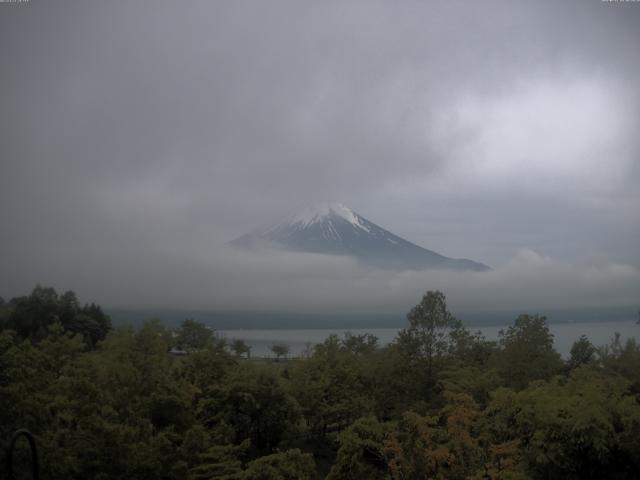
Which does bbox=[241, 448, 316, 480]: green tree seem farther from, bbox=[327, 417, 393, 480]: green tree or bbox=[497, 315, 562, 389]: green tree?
bbox=[497, 315, 562, 389]: green tree

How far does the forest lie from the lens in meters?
15.1

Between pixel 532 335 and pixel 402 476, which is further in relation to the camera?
pixel 532 335

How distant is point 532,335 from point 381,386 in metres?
7.99

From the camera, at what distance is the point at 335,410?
84.9 feet

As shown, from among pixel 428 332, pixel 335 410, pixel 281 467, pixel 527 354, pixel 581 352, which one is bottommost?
pixel 335 410

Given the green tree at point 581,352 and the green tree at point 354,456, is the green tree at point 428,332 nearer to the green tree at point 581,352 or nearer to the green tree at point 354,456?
the green tree at point 354,456

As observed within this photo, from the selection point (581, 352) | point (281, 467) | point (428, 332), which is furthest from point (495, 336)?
point (281, 467)

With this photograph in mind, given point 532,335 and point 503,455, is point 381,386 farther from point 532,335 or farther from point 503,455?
point 503,455

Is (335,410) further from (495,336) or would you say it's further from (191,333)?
(495,336)

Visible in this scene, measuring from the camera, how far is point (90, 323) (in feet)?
162

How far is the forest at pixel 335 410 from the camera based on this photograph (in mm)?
15062

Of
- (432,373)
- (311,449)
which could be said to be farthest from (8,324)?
(432,373)

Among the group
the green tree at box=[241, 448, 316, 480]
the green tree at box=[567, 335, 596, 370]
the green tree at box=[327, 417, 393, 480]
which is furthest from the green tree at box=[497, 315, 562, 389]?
the green tree at box=[241, 448, 316, 480]

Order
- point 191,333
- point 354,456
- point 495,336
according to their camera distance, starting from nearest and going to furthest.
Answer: point 354,456, point 191,333, point 495,336
